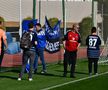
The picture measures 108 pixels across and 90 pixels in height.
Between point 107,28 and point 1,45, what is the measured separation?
25.9m

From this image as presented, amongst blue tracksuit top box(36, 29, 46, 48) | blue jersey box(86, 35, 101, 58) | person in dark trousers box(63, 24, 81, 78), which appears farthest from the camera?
blue tracksuit top box(36, 29, 46, 48)

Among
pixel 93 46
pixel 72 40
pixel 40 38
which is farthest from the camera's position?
pixel 40 38

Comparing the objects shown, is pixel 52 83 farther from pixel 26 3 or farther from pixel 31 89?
pixel 26 3

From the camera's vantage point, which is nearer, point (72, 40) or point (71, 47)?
point (71, 47)

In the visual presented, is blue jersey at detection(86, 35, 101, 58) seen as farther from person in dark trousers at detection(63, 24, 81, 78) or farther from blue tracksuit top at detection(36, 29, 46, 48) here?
blue tracksuit top at detection(36, 29, 46, 48)

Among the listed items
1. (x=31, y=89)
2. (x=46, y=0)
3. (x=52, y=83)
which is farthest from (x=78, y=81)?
(x=46, y=0)

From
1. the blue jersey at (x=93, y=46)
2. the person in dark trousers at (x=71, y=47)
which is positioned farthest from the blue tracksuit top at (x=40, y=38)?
the blue jersey at (x=93, y=46)

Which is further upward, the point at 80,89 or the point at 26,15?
the point at 26,15

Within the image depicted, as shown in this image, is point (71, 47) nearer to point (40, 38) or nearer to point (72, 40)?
point (72, 40)

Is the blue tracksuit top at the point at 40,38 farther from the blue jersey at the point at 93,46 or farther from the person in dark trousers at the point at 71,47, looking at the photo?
the blue jersey at the point at 93,46

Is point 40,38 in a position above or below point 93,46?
above

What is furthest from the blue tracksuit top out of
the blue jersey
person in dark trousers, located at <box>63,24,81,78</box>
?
the blue jersey

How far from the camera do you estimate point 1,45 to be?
1886 cm

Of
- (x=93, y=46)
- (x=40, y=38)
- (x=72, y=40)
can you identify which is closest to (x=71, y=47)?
(x=72, y=40)
